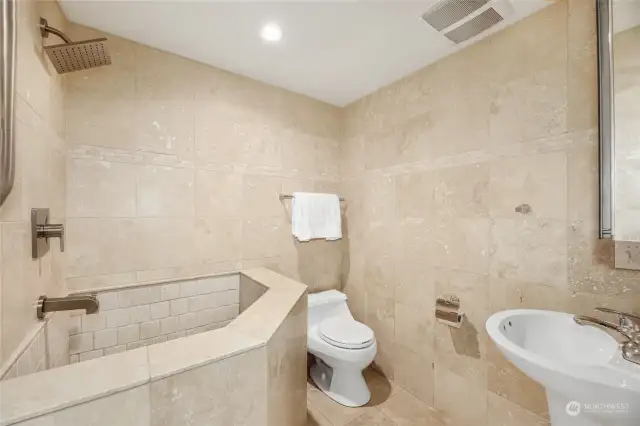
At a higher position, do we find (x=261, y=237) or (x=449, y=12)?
(x=449, y=12)

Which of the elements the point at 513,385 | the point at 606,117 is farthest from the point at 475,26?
the point at 513,385

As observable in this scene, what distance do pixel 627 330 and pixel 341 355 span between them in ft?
4.25

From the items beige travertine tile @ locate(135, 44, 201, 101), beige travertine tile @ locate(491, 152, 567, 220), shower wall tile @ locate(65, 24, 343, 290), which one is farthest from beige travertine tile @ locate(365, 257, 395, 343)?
beige travertine tile @ locate(135, 44, 201, 101)

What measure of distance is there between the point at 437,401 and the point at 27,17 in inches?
107

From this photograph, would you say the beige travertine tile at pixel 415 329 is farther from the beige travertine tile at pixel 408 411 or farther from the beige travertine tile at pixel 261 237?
the beige travertine tile at pixel 261 237

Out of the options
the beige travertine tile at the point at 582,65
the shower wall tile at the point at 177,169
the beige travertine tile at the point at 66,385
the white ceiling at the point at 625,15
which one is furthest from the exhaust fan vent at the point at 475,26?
the beige travertine tile at the point at 66,385

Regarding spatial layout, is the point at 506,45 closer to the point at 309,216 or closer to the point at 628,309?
the point at 628,309

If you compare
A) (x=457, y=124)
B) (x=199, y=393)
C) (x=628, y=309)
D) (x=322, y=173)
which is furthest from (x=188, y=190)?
(x=628, y=309)

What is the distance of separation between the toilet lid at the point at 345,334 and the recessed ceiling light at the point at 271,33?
6.15ft

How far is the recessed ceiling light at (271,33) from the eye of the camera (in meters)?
1.46

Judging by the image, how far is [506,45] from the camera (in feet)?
4.72

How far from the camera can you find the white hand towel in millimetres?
2035

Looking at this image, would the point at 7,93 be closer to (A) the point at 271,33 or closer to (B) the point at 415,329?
(A) the point at 271,33

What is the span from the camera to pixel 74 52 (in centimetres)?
106
